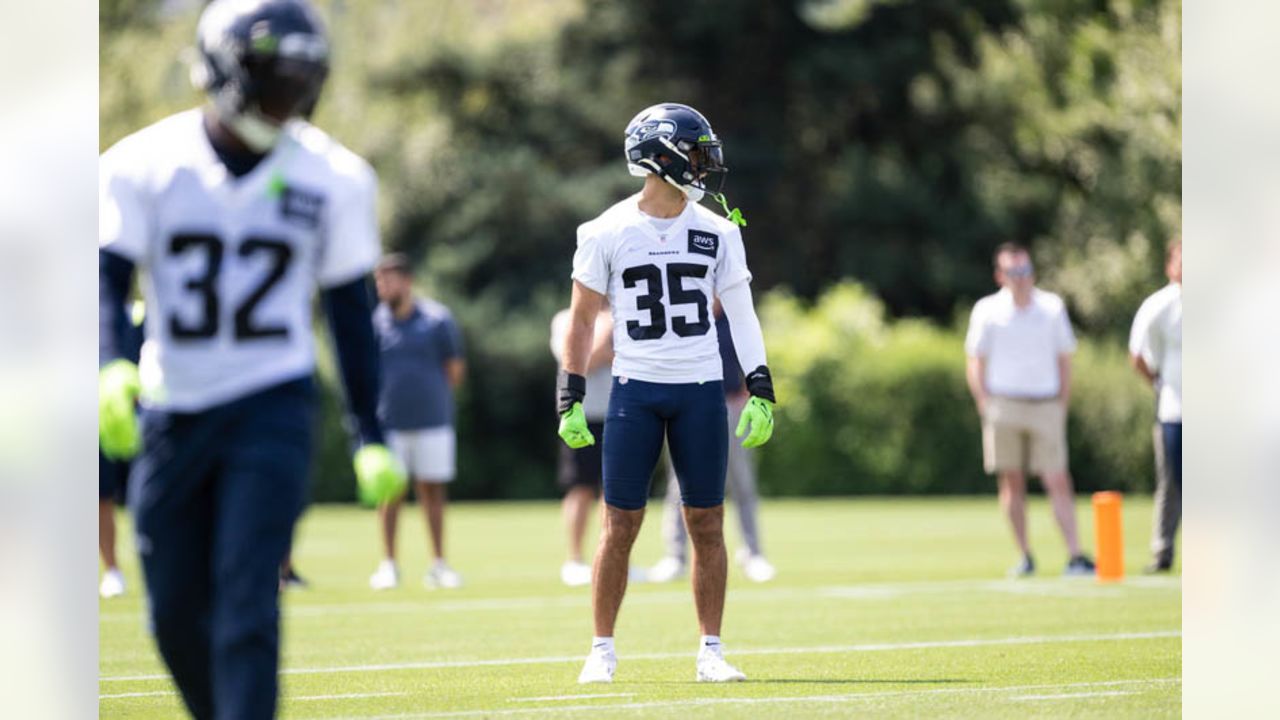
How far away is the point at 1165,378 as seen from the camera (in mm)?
14117

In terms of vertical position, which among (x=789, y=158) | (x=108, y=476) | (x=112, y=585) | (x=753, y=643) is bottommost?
(x=112, y=585)

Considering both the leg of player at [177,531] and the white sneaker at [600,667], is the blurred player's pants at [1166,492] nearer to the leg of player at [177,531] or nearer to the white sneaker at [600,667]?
the white sneaker at [600,667]

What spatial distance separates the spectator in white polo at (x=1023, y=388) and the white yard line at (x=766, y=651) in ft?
13.4

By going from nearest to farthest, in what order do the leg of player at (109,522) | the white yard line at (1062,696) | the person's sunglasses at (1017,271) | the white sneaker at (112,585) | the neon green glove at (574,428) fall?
1. the white yard line at (1062,696)
2. the neon green glove at (574,428)
3. the leg of player at (109,522)
4. the white sneaker at (112,585)
5. the person's sunglasses at (1017,271)

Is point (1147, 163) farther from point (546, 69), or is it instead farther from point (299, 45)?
point (299, 45)

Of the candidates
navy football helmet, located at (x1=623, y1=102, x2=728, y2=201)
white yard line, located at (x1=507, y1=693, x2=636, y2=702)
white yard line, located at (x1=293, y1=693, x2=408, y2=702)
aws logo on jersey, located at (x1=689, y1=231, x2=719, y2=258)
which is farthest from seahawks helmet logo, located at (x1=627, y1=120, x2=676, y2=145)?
white yard line, located at (x1=293, y1=693, x2=408, y2=702)

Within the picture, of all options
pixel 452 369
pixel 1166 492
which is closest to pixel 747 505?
pixel 452 369

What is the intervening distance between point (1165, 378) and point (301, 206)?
9714mm

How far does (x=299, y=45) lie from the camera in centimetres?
557

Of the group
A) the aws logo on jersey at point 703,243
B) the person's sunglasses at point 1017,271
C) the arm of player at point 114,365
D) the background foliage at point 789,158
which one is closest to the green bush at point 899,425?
the background foliage at point 789,158

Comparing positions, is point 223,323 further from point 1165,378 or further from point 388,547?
point 1165,378

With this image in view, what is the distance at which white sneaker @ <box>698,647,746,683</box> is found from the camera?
8.52 metres

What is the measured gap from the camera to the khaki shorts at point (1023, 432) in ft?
47.5
